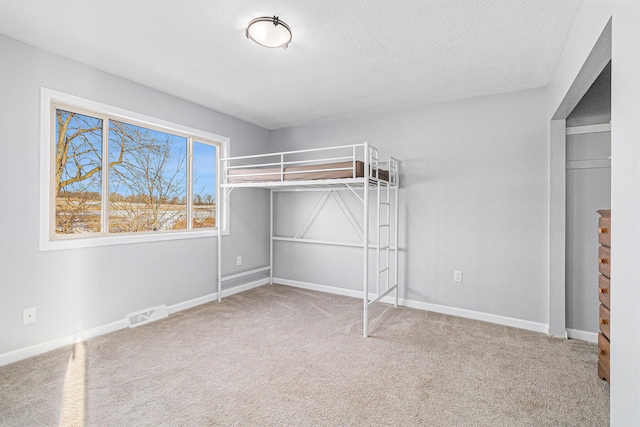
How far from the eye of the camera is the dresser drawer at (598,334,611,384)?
1.96 metres

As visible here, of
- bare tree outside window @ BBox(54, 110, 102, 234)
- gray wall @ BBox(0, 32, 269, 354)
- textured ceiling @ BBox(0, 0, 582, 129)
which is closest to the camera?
textured ceiling @ BBox(0, 0, 582, 129)

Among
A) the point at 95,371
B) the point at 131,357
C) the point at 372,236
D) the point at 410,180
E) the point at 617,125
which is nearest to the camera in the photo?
the point at 617,125

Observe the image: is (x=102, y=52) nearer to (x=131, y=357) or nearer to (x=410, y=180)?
(x=131, y=357)

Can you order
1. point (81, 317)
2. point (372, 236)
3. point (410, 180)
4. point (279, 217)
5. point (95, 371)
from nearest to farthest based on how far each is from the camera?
1. point (95, 371)
2. point (81, 317)
3. point (410, 180)
4. point (372, 236)
5. point (279, 217)

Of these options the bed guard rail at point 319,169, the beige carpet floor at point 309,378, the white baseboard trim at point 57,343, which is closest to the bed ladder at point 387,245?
the bed guard rail at point 319,169

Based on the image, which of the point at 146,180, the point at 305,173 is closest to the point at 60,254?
the point at 146,180

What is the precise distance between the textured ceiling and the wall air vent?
2.22 m

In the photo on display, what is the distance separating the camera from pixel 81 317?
264 cm

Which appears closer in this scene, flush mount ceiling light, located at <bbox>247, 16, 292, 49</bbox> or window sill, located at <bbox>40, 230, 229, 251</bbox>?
flush mount ceiling light, located at <bbox>247, 16, 292, 49</bbox>

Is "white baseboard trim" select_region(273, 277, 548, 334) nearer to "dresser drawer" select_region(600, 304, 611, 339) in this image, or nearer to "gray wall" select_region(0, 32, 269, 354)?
"dresser drawer" select_region(600, 304, 611, 339)

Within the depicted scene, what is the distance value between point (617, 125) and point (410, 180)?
2.38 meters

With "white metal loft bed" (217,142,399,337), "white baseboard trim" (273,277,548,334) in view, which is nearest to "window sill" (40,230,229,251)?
"white metal loft bed" (217,142,399,337)

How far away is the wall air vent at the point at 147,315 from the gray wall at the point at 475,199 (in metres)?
2.27

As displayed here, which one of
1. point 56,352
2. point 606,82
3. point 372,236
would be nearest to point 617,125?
point 606,82
